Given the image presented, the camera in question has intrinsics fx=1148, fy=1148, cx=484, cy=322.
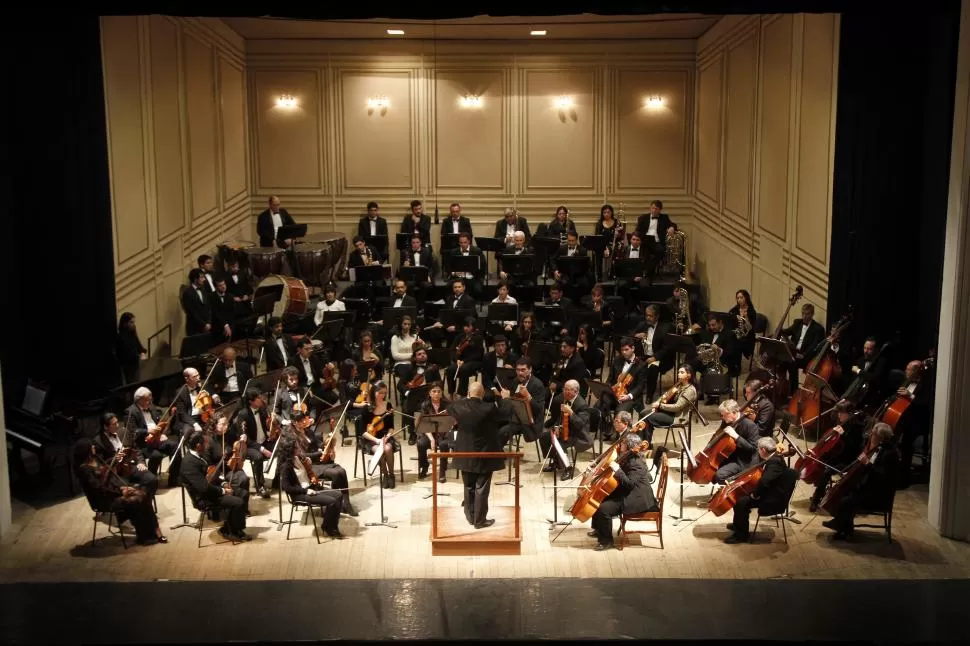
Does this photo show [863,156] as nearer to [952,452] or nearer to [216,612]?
[952,452]

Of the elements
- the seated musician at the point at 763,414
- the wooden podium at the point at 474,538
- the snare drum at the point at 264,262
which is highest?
the snare drum at the point at 264,262

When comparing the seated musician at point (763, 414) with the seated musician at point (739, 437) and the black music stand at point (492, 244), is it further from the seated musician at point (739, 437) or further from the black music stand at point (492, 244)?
the black music stand at point (492, 244)

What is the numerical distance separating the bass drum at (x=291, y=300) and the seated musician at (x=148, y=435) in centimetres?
373

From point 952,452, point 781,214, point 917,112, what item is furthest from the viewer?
point 781,214

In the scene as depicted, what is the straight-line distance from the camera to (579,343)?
12531 millimetres

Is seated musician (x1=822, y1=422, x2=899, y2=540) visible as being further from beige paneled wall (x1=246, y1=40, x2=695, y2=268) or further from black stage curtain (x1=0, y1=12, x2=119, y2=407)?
beige paneled wall (x1=246, y1=40, x2=695, y2=268)

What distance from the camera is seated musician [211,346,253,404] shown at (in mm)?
11227

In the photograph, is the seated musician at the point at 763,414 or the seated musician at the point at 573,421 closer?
the seated musician at the point at 763,414

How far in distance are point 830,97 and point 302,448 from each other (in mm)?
6757

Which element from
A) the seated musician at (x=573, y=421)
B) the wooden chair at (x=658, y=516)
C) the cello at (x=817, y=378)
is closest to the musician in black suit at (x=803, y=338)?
the cello at (x=817, y=378)

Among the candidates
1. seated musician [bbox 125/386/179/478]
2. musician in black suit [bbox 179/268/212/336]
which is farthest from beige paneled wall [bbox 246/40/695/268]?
seated musician [bbox 125/386/179/478]

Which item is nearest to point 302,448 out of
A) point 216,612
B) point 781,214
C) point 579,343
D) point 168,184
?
point 216,612

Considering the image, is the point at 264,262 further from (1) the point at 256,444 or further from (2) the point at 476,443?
(2) the point at 476,443

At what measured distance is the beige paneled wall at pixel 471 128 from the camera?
57.4ft
